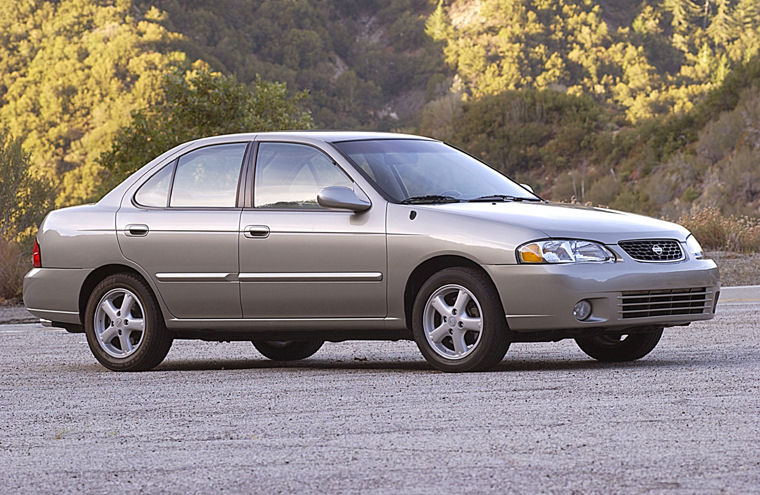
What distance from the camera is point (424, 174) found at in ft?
32.6

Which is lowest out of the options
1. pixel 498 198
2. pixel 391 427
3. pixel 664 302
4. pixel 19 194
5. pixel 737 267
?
pixel 737 267

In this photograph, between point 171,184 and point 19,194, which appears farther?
point 19,194

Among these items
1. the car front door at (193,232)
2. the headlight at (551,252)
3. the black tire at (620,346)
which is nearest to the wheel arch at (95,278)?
the car front door at (193,232)

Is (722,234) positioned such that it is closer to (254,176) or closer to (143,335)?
(254,176)

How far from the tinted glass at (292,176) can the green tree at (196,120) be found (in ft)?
65.7

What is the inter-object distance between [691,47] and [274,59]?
31.1 meters

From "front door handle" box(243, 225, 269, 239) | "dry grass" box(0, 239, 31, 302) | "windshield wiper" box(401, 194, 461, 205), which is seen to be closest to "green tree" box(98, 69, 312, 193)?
"dry grass" box(0, 239, 31, 302)

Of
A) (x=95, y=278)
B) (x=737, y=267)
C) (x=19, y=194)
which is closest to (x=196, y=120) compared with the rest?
(x=19, y=194)

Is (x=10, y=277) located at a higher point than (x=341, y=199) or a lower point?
lower

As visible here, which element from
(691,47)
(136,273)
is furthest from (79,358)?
(691,47)

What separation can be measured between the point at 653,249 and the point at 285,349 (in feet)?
10.8

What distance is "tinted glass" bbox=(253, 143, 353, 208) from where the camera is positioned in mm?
9844

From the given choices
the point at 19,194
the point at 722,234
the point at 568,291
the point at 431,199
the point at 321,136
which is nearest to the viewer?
the point at 568,291

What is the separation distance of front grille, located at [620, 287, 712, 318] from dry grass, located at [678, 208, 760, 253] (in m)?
14.0
